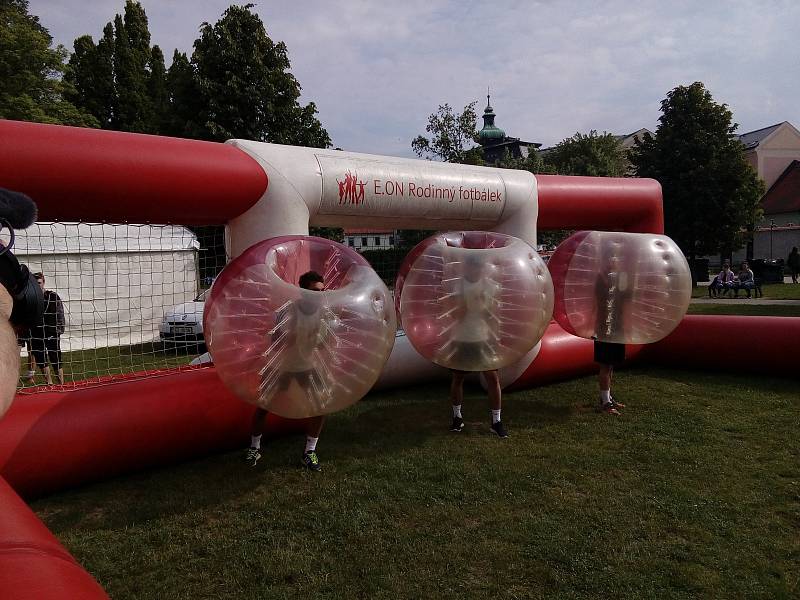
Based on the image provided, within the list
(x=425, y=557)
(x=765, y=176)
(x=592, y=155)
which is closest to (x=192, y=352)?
(x=425, y=557)

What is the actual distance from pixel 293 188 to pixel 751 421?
430 cm

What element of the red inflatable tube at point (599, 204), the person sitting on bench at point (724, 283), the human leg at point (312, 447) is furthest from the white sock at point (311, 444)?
the person sitting on bench at point (724, 283)

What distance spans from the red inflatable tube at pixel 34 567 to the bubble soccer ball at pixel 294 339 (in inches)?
53.6

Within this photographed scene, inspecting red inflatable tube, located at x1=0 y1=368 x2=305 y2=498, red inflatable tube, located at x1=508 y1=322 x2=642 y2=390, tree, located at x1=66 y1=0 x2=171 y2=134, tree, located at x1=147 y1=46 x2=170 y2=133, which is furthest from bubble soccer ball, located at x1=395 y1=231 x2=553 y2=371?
tree, located at x1=147 y1=46 x2=170 y2=133

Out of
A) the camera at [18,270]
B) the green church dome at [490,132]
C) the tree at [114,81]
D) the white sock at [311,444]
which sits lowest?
the white sock at [311,444]

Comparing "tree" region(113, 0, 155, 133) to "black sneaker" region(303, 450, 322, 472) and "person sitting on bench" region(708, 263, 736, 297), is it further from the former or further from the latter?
"black sneaker" region(303, 450, 322, 472)

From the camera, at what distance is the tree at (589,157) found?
1267 inches

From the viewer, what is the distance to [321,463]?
4.13 metres

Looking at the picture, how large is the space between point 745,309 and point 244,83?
14432mm

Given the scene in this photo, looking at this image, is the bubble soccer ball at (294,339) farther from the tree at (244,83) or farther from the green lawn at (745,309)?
the tree at (244,83)

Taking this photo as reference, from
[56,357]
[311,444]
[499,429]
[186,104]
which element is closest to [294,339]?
[311,444]

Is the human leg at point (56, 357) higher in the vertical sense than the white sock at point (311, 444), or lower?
higher

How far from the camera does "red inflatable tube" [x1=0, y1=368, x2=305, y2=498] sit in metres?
3.49

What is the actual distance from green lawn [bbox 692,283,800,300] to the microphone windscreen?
17465 mm
